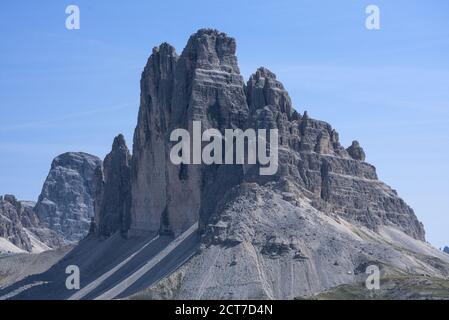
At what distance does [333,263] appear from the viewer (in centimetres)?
19762
